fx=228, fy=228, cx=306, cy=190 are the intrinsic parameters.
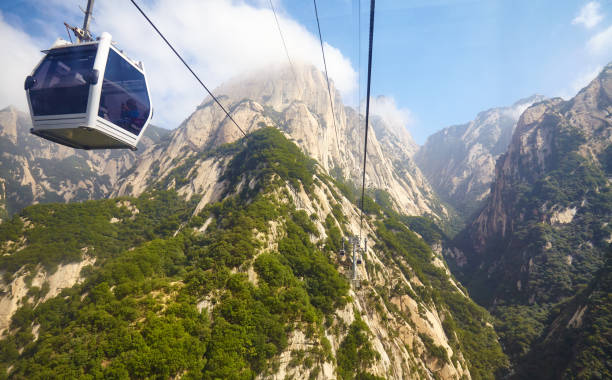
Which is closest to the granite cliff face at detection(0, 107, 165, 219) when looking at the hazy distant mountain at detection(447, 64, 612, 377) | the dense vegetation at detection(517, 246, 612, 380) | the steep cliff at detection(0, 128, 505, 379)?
the steep cliff at detection(0, 128, 505, 379)

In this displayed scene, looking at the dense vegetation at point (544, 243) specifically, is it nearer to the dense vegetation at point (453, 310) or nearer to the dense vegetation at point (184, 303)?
the dense vegetation at point (453, 310)

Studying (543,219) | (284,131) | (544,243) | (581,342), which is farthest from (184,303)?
(543,219)

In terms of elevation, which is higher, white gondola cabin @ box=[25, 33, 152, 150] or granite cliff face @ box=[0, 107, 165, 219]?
granite cliff face @ box=[0, 107, 165, 219]

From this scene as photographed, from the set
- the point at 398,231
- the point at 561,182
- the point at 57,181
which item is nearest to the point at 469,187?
the point at 561,182

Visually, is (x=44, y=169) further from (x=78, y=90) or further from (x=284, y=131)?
(x=78, y=90)

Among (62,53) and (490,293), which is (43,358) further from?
(490,293)

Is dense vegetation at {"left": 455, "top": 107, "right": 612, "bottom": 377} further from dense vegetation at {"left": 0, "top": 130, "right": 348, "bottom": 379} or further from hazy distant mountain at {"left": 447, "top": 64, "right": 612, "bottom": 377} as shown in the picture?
dense vegetation at {"left": 0, "top": 130, "right": 348, "bottom": 379}

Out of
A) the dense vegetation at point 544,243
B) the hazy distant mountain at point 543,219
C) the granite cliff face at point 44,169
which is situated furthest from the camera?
the granite cliff face at point 44,169

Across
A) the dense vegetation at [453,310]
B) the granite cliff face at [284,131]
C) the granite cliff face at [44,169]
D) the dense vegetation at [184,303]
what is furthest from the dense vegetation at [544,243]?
the granite cliff face at [44,169]
